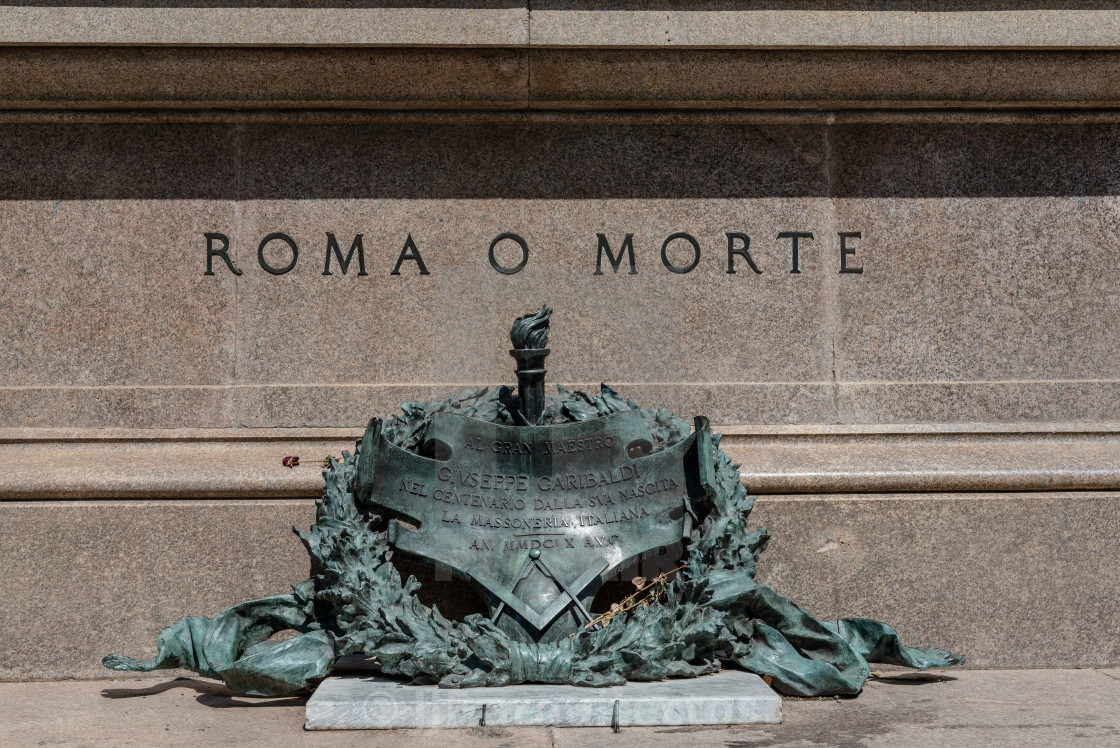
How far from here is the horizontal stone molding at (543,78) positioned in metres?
7.03

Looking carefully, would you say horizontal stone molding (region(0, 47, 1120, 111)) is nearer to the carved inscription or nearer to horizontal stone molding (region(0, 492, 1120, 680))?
the carved inscription

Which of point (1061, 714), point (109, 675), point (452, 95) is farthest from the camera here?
point (452, 95)

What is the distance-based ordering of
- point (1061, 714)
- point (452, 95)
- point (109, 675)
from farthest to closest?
point (452, 95)
point (109, 675)
point (1061, 714)

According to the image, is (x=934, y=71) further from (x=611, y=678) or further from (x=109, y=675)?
(x=109, y=675)

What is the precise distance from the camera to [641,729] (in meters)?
5.40

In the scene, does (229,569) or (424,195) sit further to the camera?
(424,195)

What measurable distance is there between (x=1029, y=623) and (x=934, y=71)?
3320mm

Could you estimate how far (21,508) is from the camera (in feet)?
22.0

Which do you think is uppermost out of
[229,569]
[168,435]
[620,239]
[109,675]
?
[620,239]

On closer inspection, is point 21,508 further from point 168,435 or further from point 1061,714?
point 1061,714

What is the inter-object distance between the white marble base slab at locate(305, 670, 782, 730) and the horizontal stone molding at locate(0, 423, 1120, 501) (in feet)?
5.33

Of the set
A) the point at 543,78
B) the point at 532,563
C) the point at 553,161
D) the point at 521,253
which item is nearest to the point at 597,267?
the point at 521,253

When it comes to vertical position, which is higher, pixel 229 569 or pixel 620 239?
pixel 620 239

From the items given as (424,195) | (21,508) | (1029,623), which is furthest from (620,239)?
(21,508)
